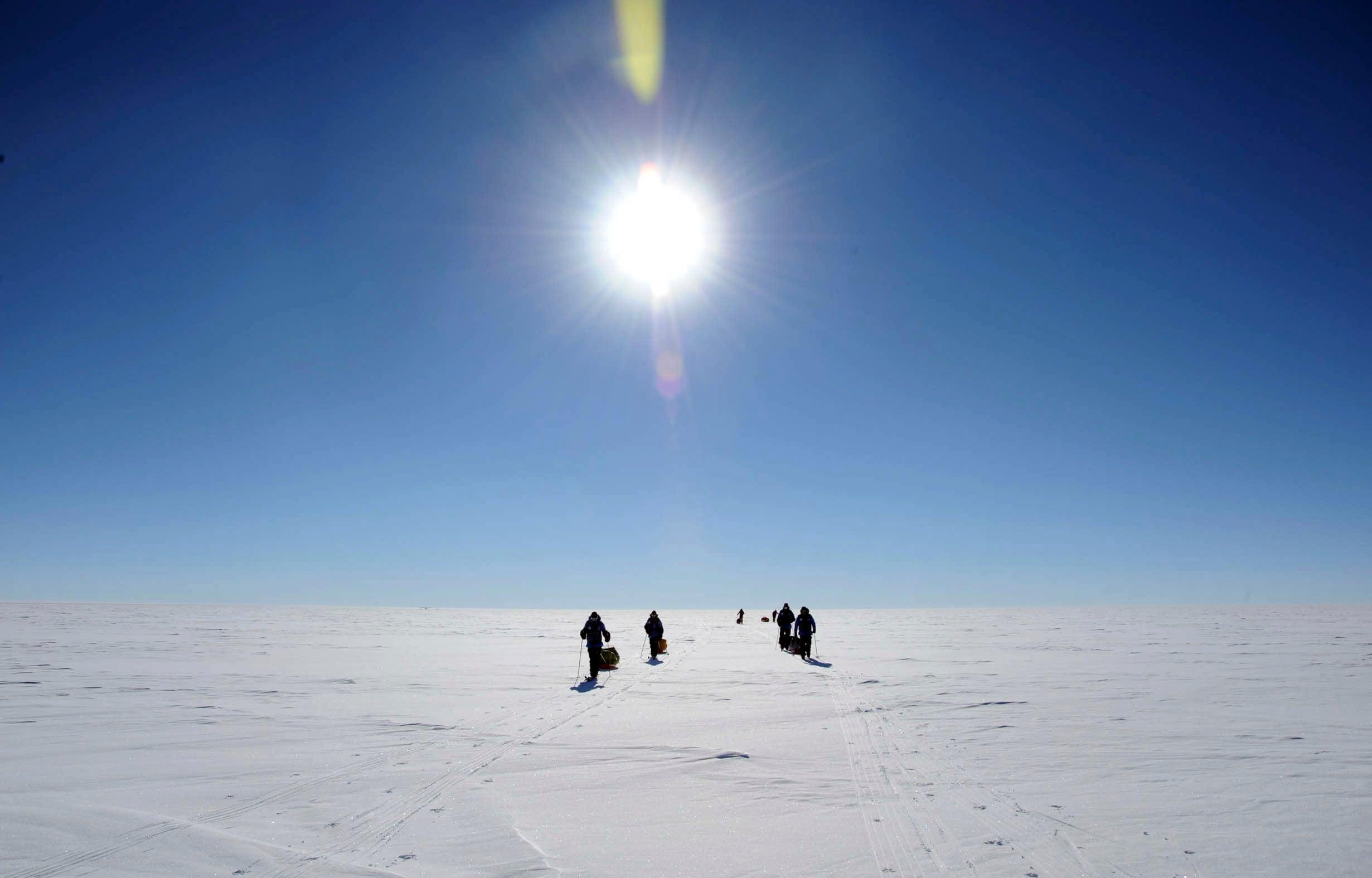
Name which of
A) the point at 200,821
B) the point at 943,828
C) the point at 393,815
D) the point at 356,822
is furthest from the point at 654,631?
the point at 943,828

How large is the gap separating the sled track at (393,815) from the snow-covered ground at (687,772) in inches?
1.4

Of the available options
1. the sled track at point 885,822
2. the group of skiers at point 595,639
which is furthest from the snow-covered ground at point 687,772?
the group of skiers at point 595,639

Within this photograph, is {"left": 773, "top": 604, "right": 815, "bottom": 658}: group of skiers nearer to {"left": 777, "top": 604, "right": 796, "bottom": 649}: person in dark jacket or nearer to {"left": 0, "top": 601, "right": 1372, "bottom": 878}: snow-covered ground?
{"left": 777, "top": 604, "right": 796, "bottom": 649}: person in dark jacket

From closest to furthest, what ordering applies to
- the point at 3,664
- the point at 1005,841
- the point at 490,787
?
the point at 1005,841 < the point at 490,787 < the point at 3,664

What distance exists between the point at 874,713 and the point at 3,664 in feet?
71.4

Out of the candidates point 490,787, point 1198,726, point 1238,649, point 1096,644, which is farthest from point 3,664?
point 1238,649

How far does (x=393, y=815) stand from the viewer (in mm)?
6477

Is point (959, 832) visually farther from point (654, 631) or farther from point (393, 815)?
point (654, 631)

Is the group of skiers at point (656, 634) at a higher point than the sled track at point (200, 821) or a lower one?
higher

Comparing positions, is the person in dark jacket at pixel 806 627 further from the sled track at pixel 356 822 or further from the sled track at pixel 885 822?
the sled track at pixel 356 822

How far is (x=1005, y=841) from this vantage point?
229 inches

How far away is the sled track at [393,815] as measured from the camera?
17.5 ft

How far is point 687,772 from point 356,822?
348 centimetres

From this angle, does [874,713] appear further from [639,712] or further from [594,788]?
[594,788]
